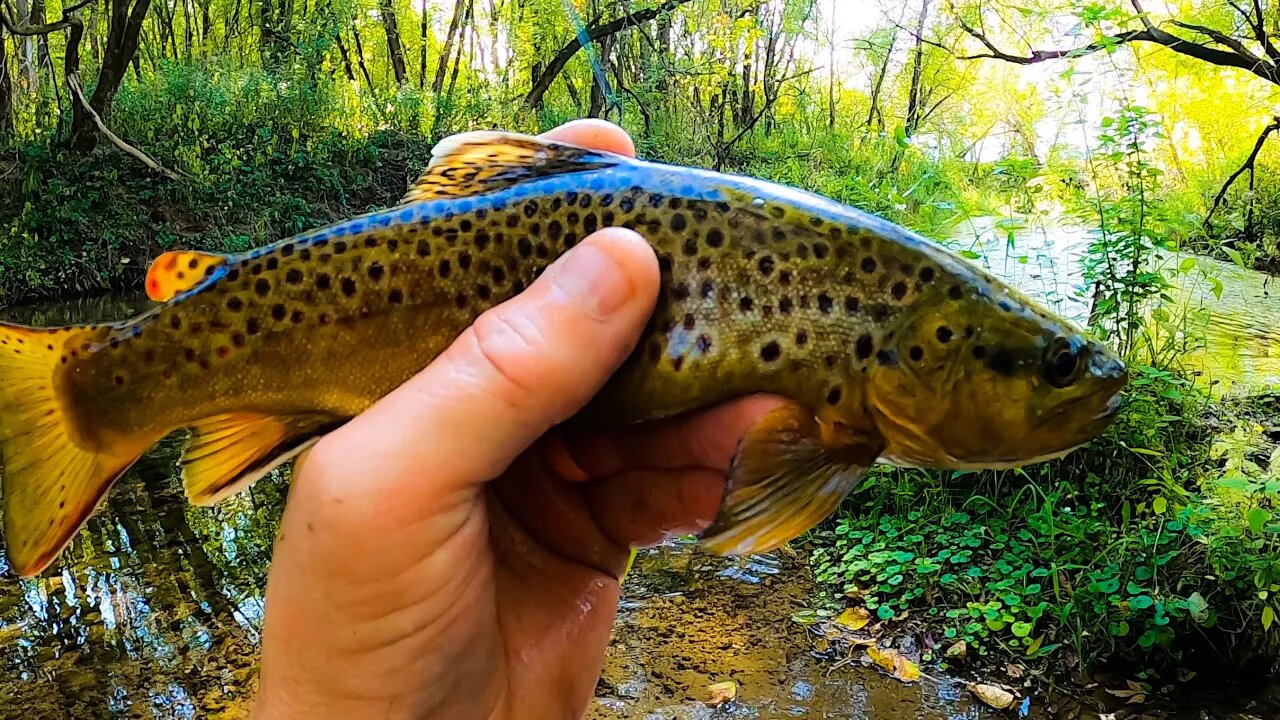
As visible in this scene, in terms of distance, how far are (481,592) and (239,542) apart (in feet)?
12.4

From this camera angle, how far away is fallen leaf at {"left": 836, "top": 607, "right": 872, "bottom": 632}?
3.82 m

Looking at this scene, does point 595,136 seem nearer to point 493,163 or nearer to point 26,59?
point 493,163

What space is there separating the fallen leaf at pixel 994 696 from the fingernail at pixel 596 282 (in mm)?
2726

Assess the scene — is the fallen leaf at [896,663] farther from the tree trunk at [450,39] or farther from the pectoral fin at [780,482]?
the tree trunk at [450,39]

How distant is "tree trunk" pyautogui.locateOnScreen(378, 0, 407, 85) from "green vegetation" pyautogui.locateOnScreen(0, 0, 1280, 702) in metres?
0.07

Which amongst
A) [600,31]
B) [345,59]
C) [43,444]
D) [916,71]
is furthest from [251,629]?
[345,59]

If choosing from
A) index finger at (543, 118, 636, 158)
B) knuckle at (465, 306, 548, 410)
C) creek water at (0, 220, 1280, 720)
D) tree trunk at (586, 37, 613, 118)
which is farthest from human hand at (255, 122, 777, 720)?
tree trunk at (586, 37, 613, 118)

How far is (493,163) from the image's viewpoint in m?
1.69

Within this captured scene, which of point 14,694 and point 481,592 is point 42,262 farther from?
point 481,592

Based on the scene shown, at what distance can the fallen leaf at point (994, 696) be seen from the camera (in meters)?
3.24

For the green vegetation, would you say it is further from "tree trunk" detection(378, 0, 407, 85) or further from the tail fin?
the tail fin

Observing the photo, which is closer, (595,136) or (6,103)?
(595,136)

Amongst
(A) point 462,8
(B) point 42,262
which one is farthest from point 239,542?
(A) point 462,8

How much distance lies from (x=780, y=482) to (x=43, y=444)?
1.35 meters
